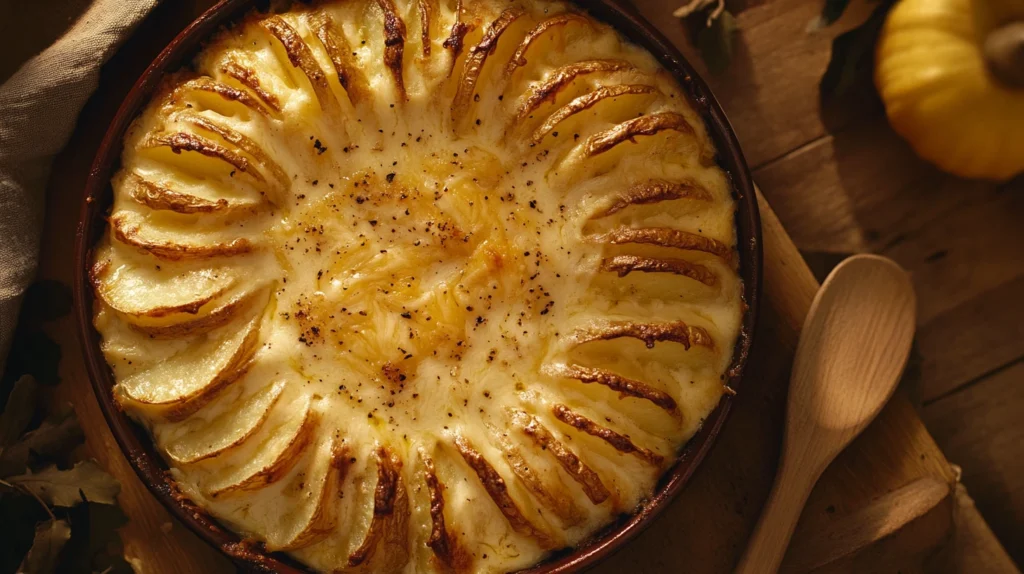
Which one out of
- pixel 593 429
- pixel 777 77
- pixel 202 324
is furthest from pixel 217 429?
pixel 777 77

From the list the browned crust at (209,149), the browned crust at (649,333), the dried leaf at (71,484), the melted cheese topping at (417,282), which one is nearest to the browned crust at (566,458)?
the melted cheese topping at (417,282)

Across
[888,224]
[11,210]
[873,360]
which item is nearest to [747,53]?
[888,224]

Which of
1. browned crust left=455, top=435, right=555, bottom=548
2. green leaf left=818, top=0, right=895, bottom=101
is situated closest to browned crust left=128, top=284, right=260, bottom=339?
browned crust left=455, top=435, right=555, bottom=548

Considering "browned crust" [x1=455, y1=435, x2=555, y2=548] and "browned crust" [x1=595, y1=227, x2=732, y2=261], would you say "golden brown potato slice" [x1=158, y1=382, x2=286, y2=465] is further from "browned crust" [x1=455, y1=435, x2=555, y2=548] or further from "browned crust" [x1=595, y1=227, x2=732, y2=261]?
"browned crust" [x1=595, y1=227, x2=732, y2=261]

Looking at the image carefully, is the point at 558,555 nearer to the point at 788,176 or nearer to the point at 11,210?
the point at 788,176

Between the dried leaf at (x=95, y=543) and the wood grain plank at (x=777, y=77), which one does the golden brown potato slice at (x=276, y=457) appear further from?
the wood grain plank at (x=777, y=77)
